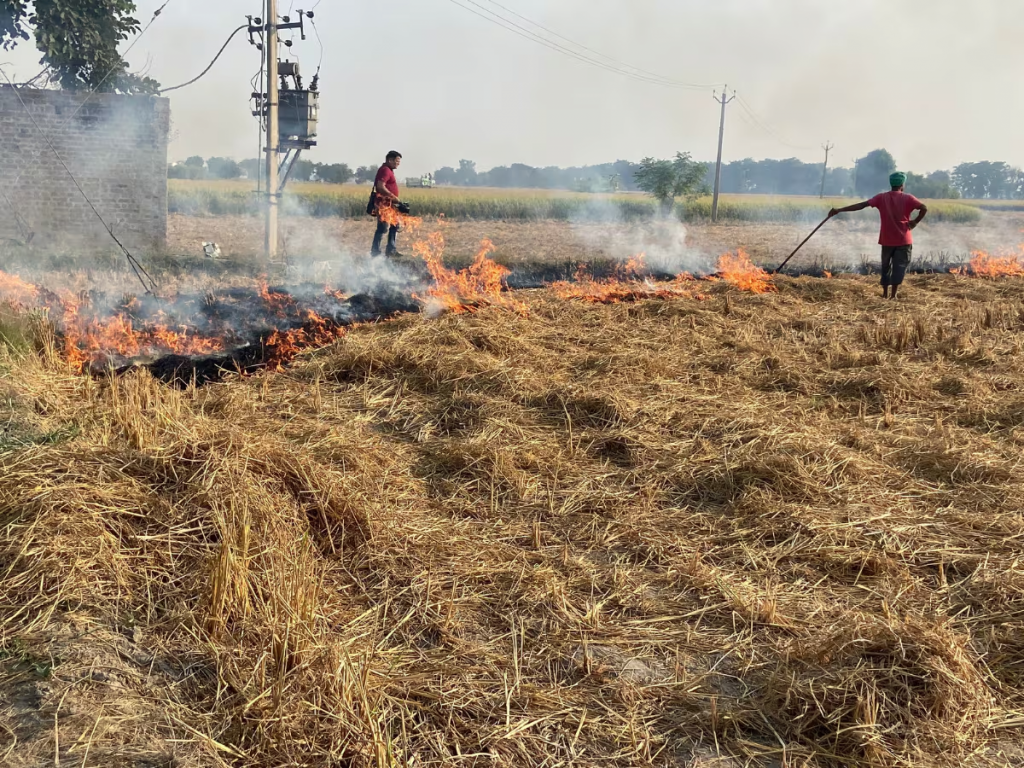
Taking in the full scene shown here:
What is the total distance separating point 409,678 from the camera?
2.40 m

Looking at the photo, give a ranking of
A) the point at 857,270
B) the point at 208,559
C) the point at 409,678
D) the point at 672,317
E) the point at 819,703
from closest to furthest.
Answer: the point at 819,703
the point at 409,678
the point at 208,559
the point at 672,317
the point at 857,270

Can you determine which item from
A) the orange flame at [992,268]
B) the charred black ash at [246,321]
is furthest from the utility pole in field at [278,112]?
the orange flame at [992,268]

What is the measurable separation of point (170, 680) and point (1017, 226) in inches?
1470

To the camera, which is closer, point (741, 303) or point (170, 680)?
point (170, 680)

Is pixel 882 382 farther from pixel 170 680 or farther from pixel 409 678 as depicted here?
pixel 170 680

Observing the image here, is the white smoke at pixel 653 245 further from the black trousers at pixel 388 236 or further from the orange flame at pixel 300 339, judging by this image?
the orange flame at pixel 300 339

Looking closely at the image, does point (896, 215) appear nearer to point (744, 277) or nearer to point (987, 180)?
point (744, 277)

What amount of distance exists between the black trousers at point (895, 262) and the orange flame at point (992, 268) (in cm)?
404

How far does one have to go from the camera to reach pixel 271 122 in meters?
11.9

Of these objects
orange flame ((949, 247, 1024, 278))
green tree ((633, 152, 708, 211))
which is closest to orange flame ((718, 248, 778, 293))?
orange flame ((949, 247, 1024, 278))

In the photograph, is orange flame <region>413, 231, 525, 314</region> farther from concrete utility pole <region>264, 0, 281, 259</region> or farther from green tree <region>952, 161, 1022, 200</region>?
green tree <region>952, 161, 1022, 200</region>

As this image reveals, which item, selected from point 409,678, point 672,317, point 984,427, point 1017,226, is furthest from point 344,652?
point 1017,226

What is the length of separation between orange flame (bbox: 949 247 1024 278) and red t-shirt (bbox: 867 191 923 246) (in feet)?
13.8

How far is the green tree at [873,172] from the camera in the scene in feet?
235
